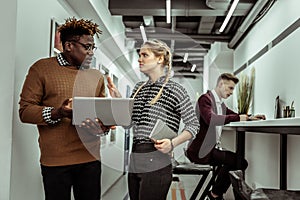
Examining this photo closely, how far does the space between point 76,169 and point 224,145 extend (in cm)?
437

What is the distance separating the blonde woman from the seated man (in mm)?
1777

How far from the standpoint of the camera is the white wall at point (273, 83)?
3.83 meters

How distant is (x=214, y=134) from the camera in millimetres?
3994

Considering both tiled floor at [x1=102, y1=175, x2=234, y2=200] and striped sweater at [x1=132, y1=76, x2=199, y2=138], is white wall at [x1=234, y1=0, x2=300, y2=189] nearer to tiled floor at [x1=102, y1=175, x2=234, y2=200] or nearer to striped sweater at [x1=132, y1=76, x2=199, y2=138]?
tiled floor at [x1=102, y1=175, x2=234, y2=200]

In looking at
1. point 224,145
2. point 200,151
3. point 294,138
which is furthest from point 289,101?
point 224,145

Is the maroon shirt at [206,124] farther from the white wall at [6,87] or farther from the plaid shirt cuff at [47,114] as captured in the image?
the plaid shirt cuff at [47,114]

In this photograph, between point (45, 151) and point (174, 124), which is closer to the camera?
point (174, 124)

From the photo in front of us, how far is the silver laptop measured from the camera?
69.1 inches

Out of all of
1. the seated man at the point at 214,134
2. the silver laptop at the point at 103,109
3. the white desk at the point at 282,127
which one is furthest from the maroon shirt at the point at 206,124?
the silver laptop at the point at 103,109

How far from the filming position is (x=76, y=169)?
6.51 ft

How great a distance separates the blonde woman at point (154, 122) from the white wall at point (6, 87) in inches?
30.2

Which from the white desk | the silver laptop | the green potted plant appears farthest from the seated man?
the silver laptop

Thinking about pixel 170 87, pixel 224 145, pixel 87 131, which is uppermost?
pixel 170 87

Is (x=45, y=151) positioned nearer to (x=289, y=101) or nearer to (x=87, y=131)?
(x=87, y=131)
